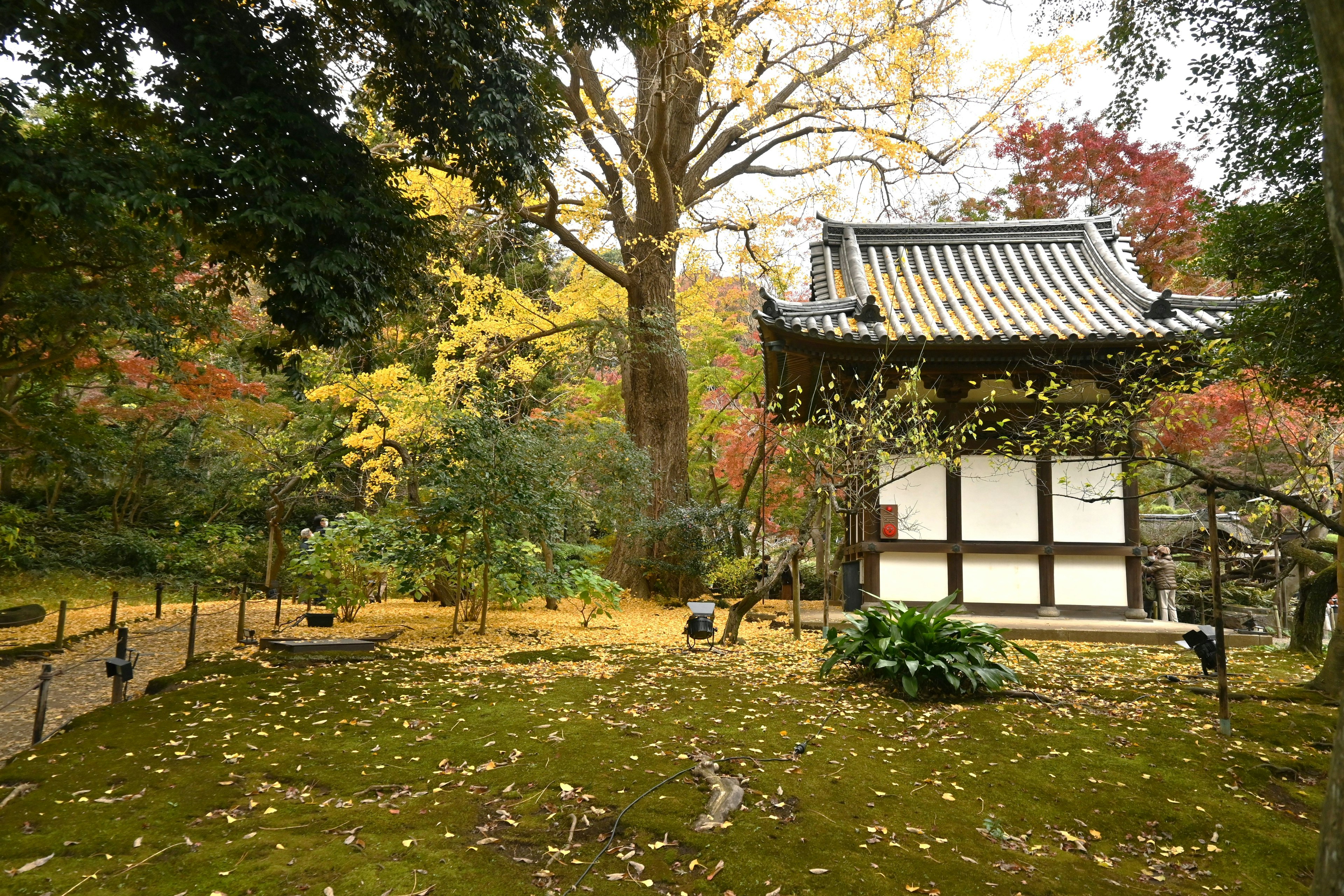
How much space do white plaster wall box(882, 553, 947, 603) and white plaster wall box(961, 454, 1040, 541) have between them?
0.53m

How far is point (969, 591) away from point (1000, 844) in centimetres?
648

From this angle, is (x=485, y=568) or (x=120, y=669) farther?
(x=485, y=568)

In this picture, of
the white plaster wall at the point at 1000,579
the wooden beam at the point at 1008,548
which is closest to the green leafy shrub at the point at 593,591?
the wooden beam at the point at 1008,548

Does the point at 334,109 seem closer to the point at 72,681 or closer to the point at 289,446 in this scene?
the point at 72,681

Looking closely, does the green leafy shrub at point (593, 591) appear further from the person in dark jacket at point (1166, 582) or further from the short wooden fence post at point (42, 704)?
the person in dark jacket at point (1166, 582)

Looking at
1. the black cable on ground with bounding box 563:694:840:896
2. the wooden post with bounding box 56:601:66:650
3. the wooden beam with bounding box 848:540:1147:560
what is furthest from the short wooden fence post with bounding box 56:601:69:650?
the wooden beam with bounding box 848:540:1147:560

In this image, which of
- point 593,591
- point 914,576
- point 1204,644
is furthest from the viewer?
point 593,591

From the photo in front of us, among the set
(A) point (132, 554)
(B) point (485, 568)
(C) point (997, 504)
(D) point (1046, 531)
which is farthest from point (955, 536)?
(A) point (132, 554)

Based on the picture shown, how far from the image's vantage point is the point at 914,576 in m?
9.80

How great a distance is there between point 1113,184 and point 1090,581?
11.5 metres

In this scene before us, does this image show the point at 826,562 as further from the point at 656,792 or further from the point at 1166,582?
the point at 656,792

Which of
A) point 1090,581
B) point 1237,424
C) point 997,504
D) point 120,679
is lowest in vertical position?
point 120,679

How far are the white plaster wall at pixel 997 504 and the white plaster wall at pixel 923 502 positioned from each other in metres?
0.25

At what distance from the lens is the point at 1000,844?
3.66 meters
